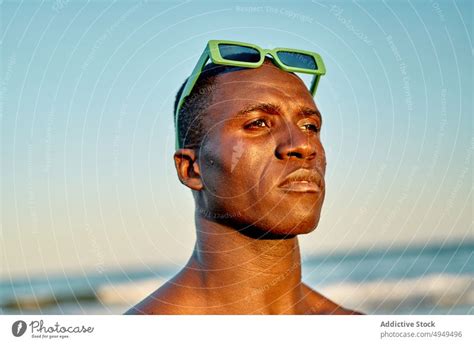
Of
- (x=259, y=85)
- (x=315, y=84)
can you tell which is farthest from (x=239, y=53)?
(x=315, y=84)

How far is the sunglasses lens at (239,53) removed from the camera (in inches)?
146

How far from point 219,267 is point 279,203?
44cm

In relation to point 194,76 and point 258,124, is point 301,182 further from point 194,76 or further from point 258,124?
point 194,76

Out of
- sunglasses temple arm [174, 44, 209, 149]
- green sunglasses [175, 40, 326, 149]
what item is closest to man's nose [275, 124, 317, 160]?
green sunglasses [175, 40, 326, 149]

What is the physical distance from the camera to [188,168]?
149 inches

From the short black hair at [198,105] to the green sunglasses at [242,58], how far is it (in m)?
0.04

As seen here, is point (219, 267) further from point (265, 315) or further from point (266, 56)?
point (266, 56)

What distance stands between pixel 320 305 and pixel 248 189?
2.63 ft

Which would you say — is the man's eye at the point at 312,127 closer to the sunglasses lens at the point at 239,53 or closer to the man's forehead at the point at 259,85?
the man's forehead at the point at 259,85

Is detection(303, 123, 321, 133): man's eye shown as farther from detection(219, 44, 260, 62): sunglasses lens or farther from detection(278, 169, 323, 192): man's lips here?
detection(219, 44, 260, 62): sunglasses lens

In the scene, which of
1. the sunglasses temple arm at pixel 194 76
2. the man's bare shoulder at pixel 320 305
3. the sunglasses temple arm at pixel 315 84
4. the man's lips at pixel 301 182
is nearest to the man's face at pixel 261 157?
the man's lips at pixel 301 182

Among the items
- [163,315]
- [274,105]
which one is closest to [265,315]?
[163,315]

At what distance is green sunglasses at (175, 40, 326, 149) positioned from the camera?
3.64m
